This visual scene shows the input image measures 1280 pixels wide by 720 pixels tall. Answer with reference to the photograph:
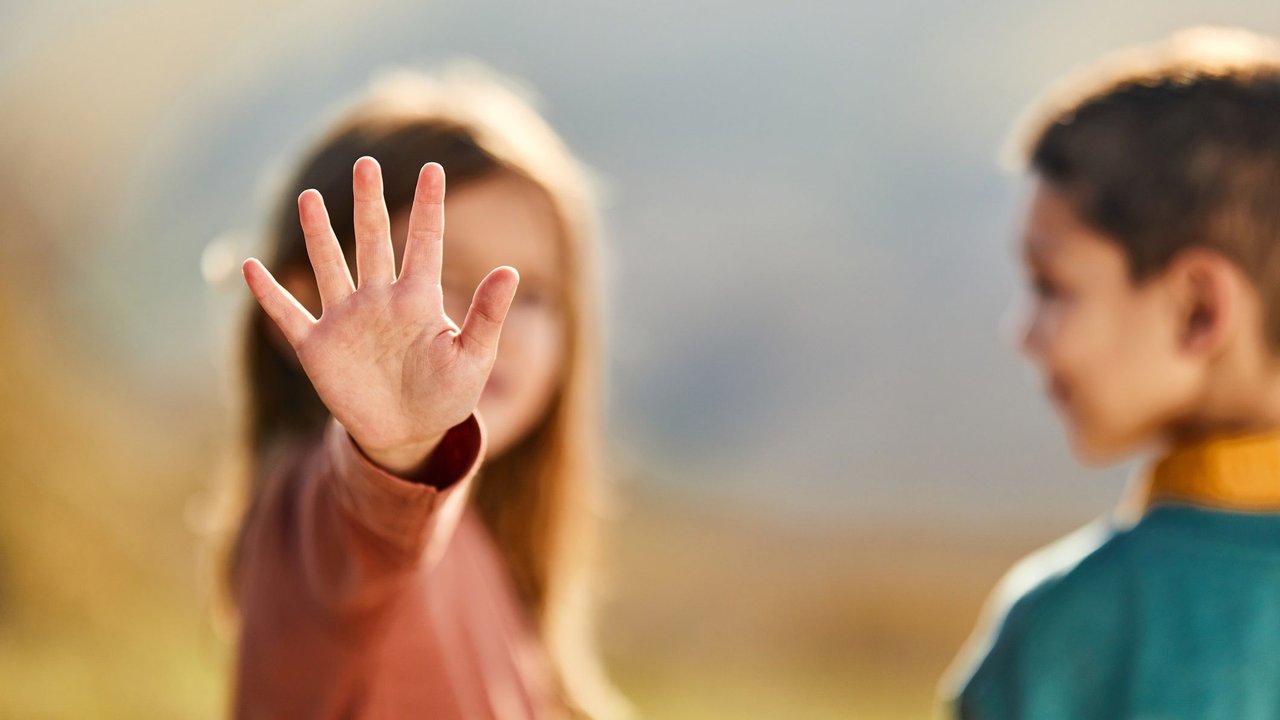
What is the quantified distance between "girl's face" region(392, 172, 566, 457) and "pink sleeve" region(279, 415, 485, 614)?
250mm

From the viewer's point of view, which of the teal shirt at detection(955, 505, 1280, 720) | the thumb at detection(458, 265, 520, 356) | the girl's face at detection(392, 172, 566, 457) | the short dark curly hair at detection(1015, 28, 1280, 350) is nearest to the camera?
the thumb at detection(458, 265, 520, 356)

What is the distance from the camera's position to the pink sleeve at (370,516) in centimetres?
77

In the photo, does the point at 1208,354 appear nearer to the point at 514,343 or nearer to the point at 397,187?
the point at 514,343

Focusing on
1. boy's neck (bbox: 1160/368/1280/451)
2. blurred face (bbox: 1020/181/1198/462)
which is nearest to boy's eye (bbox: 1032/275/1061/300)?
blurred face (bbox: 1020/181/1198/462)

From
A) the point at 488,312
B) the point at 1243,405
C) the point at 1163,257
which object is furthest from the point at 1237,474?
the point at 488,312

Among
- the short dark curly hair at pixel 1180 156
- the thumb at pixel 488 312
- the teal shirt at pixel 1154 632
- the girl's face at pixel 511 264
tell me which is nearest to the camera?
the thumb at pixel 488 312

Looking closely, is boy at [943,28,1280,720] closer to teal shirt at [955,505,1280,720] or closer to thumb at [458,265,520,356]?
teal shirt at [955,505,1280,720]

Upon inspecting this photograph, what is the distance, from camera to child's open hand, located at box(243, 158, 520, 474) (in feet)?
2.41

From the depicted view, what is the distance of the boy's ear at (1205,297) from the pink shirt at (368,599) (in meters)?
0.62

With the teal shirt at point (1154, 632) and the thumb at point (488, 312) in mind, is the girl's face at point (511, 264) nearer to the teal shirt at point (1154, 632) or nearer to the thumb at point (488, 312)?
the thumb at point (488, 312)

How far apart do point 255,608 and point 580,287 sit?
0.50 metres

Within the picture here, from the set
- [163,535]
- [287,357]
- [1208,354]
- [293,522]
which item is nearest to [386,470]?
[293,522]

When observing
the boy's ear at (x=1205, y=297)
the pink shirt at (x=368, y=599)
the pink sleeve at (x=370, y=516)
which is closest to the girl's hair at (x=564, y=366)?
the pink shirt at (x=368, y=599)

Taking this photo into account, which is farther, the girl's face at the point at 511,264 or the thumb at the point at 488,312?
the girl's face at the point at 511,264
